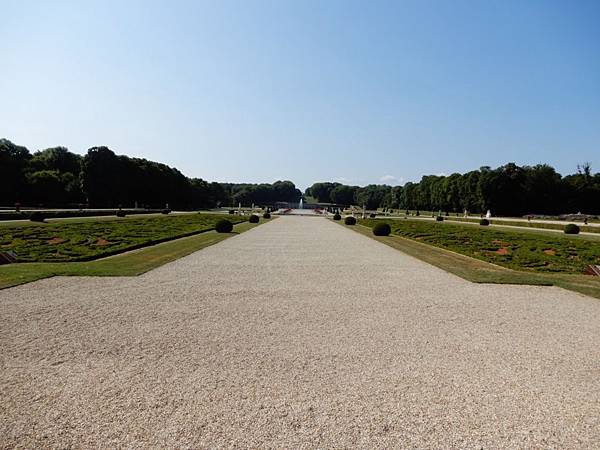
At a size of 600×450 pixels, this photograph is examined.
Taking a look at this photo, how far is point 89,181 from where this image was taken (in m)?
69.1

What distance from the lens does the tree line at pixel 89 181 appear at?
62.8m

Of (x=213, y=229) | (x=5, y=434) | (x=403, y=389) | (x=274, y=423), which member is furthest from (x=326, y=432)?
(x=213, y=229)

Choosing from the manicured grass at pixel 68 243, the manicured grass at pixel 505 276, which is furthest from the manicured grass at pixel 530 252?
the manicured grass at pixel 68 243

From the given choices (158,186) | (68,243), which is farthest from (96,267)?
(158,186)

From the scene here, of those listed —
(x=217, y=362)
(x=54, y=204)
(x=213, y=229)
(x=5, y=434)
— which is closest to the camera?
(x=5, y=434)

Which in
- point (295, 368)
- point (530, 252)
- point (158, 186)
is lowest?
point (530, 252)

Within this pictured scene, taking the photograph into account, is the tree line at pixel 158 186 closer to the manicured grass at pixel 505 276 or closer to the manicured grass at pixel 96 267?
the manicured grass at pixel 96 267

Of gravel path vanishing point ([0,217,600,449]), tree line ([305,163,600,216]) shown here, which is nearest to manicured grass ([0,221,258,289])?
gravel path vanishing point ([0,217,600,449])

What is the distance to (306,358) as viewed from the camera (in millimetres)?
5902

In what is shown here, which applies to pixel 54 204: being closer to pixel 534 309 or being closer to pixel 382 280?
pixel 382 280

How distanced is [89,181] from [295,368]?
7219 centimetres

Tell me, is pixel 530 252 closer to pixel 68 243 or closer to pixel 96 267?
pixel 96 267

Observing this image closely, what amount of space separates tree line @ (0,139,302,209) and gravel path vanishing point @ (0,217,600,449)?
62109 millimetres

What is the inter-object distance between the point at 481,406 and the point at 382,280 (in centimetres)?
773
